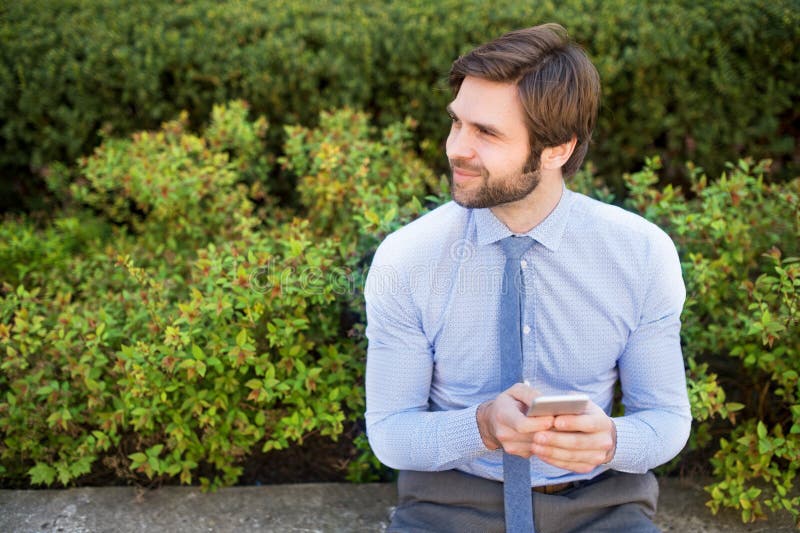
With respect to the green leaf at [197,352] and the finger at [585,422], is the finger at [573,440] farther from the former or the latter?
the green leaf at [197,352]

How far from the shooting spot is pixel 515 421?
6.35 feet

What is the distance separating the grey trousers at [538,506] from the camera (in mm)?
2262

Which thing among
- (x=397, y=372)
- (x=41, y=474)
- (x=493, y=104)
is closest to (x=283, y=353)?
(x=397, y=372)

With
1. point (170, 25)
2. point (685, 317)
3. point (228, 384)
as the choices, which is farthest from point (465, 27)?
point (228, 384)

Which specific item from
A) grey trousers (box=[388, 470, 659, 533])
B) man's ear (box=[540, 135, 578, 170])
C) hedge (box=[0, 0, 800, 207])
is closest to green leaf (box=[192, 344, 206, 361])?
grey trousers (box=[388, 470, 659, 533])

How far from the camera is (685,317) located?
288cm

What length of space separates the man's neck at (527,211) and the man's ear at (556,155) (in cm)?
4

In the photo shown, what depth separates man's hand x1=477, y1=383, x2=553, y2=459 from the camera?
1.91m

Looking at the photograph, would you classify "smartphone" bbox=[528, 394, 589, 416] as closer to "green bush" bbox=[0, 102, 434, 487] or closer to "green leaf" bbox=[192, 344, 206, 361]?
"green bush" bbox=[0, 102, 434, 487]

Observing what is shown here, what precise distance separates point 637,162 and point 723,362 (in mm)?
1908

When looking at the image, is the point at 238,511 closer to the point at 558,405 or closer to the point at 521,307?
the point at 521,307

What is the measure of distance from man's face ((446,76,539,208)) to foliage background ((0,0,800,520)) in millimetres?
705

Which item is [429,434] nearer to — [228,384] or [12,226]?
[228,384]

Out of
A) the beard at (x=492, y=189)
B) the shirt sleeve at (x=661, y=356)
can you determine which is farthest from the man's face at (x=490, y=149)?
the shirt sleeve at (x=661, y=356)
